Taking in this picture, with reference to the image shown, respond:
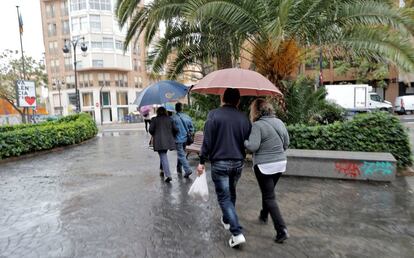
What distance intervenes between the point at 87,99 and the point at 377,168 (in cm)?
4951

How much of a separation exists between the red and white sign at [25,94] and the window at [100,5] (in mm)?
37812

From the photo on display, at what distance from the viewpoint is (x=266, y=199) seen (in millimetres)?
3613

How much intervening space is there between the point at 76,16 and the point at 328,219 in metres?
52.3

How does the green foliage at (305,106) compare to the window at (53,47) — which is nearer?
the green foliage at (305,106)

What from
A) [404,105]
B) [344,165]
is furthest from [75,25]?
[344,165]

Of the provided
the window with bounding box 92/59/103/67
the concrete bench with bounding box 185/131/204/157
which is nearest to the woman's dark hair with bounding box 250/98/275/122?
the concrete bench with bounding box 185/131/204/157

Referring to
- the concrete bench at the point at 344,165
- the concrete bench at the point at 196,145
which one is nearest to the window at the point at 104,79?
the concrete bench at the point at 196,145

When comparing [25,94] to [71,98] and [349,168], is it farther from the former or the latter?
[71,98]

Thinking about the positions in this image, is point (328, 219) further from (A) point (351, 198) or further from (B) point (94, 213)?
(B) point (94, 213)

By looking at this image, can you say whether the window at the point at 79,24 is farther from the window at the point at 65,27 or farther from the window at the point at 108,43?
the window at the point at 108,43

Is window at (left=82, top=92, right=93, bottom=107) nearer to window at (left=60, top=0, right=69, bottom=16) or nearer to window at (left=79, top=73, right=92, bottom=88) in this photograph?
window at (left=79, top=73, right=92, bottom=88)

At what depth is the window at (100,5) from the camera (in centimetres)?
4734

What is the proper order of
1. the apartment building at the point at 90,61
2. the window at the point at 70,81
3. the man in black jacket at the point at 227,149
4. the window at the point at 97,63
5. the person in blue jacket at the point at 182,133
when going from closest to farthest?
the man in black jacket at the point at 227,149 → the person in blue jacket at the point at 182,133 → the apartment building at the point at 90,61 → the window at the point at 97,63 → the window at the point at 70,81

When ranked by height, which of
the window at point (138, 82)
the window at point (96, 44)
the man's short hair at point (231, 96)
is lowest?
the man's short hair at point (231, 96)
